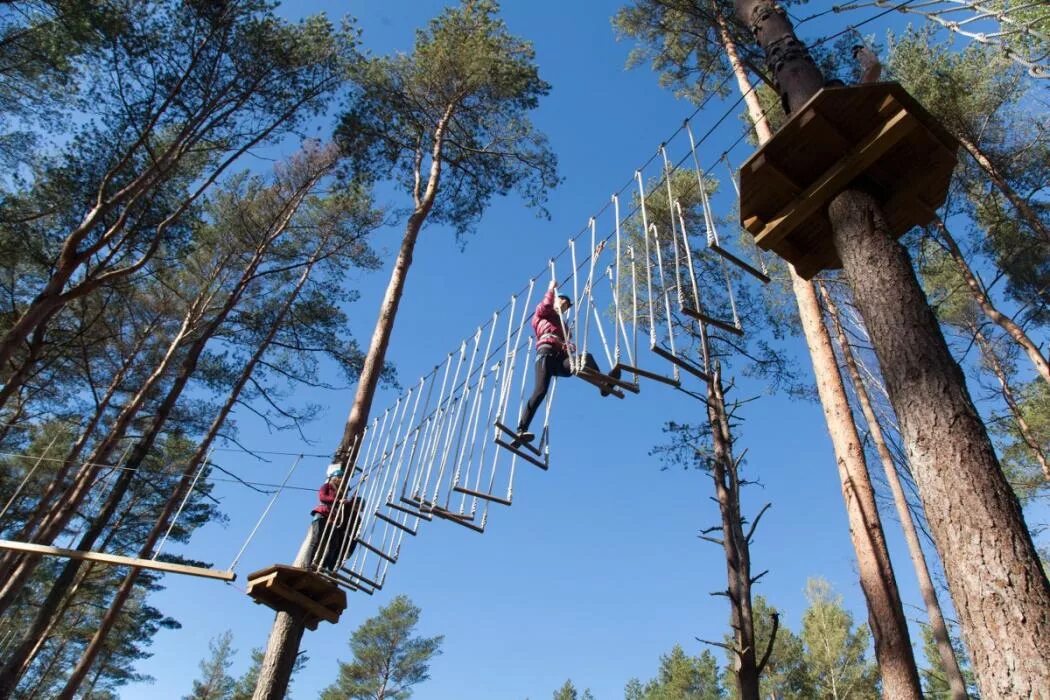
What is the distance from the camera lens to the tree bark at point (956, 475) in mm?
1561

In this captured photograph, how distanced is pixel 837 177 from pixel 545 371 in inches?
77.7

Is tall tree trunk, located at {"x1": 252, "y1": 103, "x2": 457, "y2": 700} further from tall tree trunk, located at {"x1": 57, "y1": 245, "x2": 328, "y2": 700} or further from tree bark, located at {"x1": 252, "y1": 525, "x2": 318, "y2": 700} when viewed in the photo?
tall tree trunk, located at {"x1": 57, "y1": 245, "x2": 328, "y2": 700}

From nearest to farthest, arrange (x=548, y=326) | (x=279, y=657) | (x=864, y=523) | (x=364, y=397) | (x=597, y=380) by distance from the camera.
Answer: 1. (x=597, y=380)
2. (x=548, y=326)
3. (x=279, y=657)
4. (x=864, y=523)
5. (x=364, y=397)

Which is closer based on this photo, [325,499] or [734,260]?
[734,260]

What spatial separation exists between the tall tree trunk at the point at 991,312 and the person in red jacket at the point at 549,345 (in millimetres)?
5199

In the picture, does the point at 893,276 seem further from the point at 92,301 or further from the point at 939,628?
the point at 92,301

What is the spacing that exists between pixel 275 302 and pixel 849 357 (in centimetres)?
883

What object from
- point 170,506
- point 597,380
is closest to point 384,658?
point 170,506

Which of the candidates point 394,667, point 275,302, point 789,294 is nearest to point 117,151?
point 275,302

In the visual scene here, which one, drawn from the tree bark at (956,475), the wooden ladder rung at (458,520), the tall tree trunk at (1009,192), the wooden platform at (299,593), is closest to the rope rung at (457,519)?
the wooden ladder rung at (458,520)

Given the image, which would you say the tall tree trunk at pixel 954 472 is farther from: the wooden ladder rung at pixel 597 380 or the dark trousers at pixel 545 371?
the dark trousers at pixel 545 371

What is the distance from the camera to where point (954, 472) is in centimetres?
185

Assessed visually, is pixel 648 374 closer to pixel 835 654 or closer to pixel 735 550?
pixel 735 550

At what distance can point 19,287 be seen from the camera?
10.0 m
